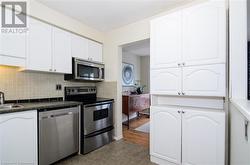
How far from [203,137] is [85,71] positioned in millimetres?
2251

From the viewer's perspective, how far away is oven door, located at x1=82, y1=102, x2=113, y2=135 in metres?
2.47

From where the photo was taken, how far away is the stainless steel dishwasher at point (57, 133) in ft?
6.18

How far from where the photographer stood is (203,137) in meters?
1.71

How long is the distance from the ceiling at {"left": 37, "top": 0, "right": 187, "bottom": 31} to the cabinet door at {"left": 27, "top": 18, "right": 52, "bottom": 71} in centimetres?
38

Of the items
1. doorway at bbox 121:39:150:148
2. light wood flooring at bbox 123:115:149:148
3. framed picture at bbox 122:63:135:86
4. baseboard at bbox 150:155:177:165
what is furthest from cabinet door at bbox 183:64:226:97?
framed picture at bbox 122:63:135:86

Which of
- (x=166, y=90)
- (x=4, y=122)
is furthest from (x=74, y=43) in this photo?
(x=166, y=90)

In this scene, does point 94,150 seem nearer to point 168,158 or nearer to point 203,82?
point 168,158

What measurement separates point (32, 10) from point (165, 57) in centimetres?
206

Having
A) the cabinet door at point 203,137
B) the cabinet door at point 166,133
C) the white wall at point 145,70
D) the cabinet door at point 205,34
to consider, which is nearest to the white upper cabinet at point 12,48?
the cabinet door at point 166,133

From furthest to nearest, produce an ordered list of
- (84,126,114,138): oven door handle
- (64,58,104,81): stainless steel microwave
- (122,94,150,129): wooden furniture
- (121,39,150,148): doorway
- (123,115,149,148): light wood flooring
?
(122,94,150,129): wooden furniture
(121,39,150,148): doorway
(123,115,149,148): light wood flooring
(64,58,104,81): stainless steel microwave
(84,126,114,138): oven door handle

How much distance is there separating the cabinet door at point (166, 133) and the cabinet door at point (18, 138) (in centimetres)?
161

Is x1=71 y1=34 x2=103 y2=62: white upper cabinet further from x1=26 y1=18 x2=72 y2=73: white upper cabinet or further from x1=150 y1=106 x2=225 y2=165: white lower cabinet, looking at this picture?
x1=150 y1=106 x2=225 y2=165: white lower cabinet

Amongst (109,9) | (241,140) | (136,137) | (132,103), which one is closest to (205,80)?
(241,140)

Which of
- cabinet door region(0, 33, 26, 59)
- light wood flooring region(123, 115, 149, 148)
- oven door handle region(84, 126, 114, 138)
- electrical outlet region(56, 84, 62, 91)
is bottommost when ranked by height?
light wood flooring region(123, 115, 149, 148)
